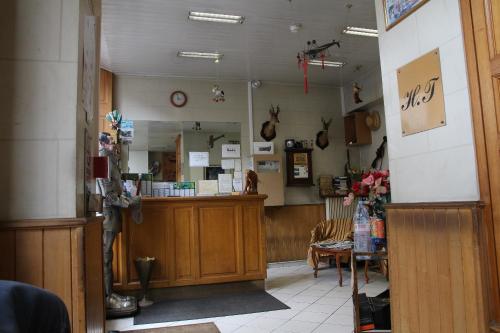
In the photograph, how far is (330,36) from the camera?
16.5ft

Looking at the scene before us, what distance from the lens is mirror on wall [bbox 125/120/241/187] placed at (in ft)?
20.7

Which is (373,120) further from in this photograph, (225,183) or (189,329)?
(189,329)

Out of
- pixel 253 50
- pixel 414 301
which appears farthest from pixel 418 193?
pixel 253 50

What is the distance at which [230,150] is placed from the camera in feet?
21.8

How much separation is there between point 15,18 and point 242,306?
3.37 meters

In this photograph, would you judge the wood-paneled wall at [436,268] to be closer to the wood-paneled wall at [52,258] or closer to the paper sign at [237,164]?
the wood-paneled wall at [52,258]

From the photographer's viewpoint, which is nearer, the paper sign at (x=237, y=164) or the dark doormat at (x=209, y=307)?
the dark doormat at (x=209, y=307)

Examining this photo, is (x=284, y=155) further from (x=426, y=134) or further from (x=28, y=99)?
(x=28, y=99)

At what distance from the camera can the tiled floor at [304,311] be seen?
3.29 m

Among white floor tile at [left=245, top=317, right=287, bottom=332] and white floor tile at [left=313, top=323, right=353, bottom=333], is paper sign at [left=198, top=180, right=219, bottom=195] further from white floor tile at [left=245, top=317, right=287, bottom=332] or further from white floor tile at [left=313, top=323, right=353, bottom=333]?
white floor tile at [left=313, top=323, right=353, bottom=333]

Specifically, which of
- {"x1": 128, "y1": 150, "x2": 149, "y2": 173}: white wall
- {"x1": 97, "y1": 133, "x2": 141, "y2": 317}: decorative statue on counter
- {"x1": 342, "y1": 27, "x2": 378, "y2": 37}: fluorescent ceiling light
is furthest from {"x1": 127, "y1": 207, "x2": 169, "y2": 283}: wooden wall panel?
{"x1": 342, "y1": 27, "x2": 378, "y2": 37}: fluorescent ceiling light

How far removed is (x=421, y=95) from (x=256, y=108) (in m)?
4.85

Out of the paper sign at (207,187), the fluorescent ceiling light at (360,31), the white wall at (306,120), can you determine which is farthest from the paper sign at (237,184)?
the fluorescent ceiling light at (360,31)

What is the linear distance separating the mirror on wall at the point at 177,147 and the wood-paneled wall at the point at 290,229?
1317mm
